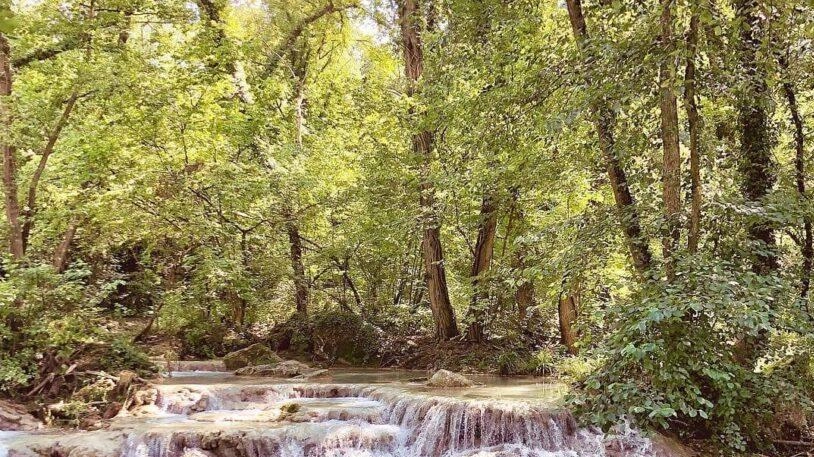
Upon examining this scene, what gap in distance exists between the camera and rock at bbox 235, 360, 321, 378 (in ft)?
37.3

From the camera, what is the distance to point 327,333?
1396cm

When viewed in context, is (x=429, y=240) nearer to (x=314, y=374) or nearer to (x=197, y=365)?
(x=314, y=374)

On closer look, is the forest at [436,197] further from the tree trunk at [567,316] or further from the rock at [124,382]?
the rock at [124,382]

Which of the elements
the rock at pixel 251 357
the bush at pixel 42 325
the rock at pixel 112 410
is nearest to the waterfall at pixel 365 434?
the rock at pixel 112 410

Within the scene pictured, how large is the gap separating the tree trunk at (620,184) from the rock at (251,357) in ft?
27.5

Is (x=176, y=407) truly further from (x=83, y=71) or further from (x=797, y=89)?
(x=797, y=89)

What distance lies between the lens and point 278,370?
11500 mm

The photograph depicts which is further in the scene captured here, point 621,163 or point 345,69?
point 345,69

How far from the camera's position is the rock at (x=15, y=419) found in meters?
7.46

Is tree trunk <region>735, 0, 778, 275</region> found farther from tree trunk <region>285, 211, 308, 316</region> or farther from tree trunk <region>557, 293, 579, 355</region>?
tree trunk <region>285, 211, 308, 316</region>

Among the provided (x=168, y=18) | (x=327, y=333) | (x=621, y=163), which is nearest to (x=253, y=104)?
(x=168, y=18)

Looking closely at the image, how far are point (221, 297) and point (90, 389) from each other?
21.8 ft

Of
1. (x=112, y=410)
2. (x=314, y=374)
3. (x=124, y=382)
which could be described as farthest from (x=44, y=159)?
(x=314, y=374)

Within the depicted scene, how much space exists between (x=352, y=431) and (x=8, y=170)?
728cm
